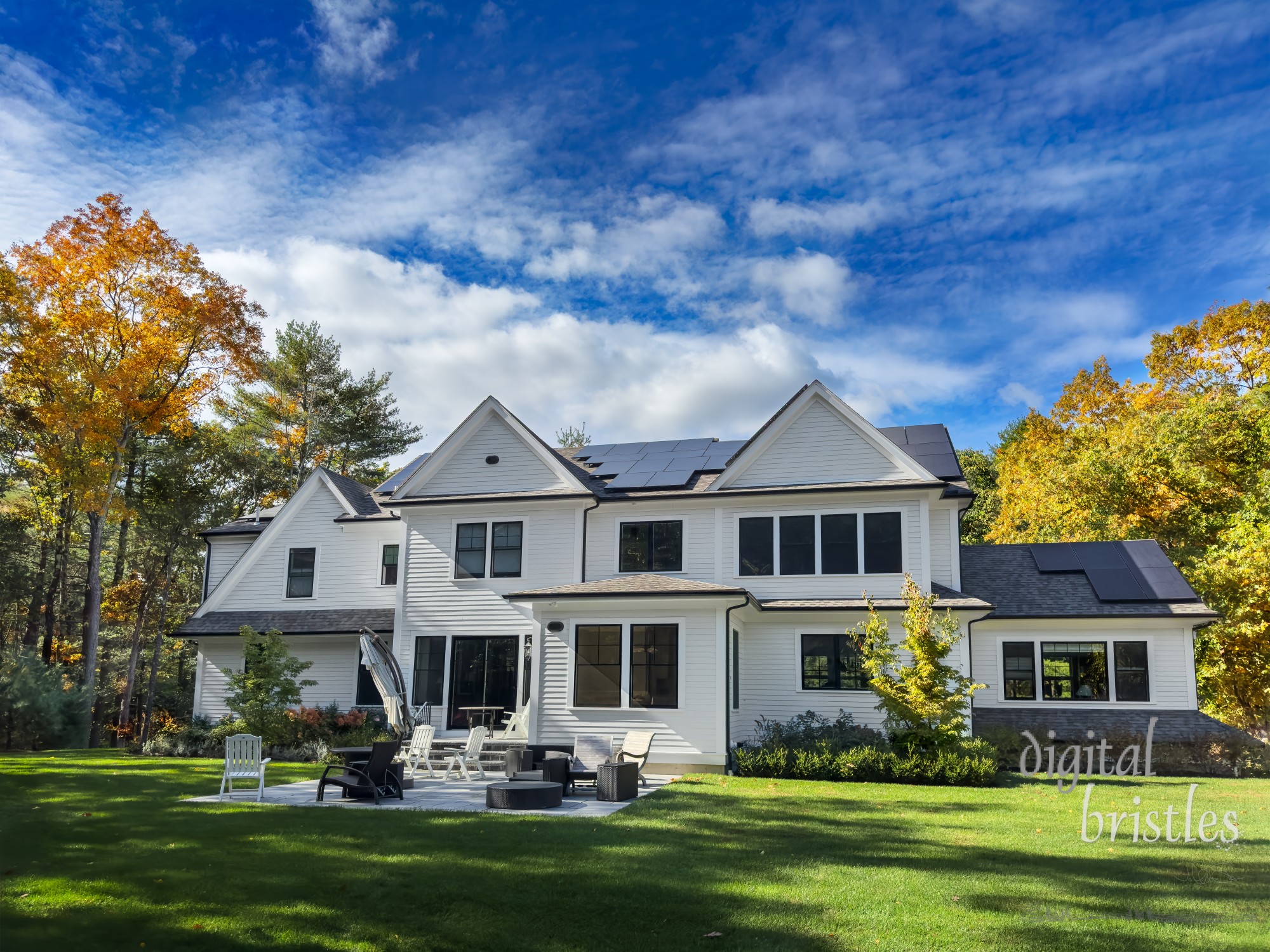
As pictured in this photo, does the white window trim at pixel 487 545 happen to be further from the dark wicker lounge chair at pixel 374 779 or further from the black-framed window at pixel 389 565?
the dark wicker lounge chair at pixel 374 779

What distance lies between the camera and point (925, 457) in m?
22.0

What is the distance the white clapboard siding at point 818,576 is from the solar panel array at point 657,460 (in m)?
1.76

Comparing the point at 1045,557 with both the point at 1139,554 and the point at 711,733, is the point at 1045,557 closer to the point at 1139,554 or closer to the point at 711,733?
the point at 1139,554

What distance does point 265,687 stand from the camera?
1878 centimetres

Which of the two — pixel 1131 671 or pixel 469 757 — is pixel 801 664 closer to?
pixel 1131 671

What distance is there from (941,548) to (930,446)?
2946 millimetres

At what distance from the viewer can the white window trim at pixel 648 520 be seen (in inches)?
854

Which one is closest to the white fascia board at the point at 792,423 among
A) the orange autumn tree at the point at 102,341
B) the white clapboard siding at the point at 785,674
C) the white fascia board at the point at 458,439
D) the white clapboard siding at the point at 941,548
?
the white clapboard siding at the point at 941,548

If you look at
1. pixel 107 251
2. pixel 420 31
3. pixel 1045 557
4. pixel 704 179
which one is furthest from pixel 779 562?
pixel 107 251

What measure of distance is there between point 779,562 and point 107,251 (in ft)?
71.6

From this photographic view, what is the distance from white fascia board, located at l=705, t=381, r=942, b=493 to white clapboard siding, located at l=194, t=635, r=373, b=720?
1069 centimetres

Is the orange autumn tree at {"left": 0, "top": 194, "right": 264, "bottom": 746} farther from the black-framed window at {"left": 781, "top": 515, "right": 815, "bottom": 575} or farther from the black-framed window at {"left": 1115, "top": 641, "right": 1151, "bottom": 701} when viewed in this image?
the black-framed window at {"left": 1115, "top": 641, "right": 1151, "bottom": 701}

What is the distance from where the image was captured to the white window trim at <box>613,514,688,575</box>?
21688 millimetres

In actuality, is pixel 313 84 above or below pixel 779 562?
above
